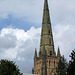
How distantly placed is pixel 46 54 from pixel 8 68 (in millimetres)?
39943

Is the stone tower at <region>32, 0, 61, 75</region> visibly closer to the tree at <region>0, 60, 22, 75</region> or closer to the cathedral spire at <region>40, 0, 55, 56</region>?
the cathedral spire at <region>40, 0, 55, 56</region>

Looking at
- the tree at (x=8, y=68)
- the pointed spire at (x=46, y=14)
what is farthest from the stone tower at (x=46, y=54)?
the tree at (x=8, y=68)

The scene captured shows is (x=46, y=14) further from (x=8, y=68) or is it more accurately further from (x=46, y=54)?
(x=8, y=68)

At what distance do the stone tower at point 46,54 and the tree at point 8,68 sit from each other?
36.6 metres

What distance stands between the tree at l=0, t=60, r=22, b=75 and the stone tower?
3664 cm

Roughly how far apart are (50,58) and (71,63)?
5035 cm

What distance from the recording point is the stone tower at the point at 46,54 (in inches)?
3777

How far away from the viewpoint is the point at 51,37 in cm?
10112

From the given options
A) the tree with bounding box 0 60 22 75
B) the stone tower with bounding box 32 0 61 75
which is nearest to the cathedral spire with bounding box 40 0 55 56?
the stone tower with bounding box 32 0 61 75

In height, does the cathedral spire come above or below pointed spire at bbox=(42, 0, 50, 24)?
below

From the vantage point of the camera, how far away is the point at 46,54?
318 feet

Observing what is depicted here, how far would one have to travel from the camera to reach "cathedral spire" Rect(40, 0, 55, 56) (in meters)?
98.8

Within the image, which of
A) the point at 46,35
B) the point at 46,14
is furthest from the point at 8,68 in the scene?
the point at 46,14

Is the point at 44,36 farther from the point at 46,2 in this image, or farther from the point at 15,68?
the point at 15,68
